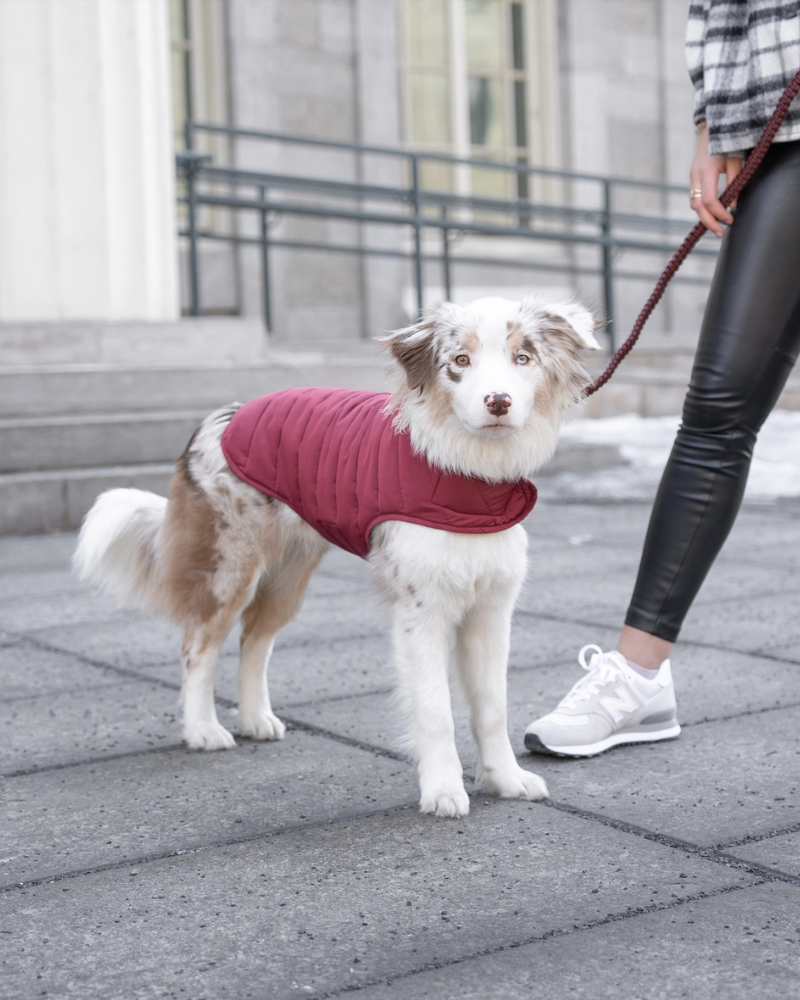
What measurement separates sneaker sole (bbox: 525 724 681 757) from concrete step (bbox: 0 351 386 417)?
4.49 metres

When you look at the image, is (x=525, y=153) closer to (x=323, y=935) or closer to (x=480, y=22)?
(x=480, y=22)

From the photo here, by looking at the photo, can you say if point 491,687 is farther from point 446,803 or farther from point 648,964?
point 648,964

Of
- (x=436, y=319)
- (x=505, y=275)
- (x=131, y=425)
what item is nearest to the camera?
(x=436, y=319)

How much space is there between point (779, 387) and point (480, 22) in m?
11.1

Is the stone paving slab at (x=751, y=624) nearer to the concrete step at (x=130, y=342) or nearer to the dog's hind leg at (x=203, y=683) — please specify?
the dog's hind leg at (x=203, y=683)

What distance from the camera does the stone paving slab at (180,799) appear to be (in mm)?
2328

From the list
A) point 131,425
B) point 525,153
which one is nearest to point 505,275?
point 525,153

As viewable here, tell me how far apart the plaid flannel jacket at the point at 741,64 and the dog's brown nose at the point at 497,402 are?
97cm

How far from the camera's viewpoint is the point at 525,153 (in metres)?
13.4

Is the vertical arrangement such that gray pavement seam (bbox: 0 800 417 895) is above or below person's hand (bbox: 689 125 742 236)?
below

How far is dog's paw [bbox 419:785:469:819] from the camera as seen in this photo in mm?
2475

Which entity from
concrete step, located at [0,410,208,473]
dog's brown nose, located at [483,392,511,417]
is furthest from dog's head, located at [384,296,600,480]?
concrete step, located at [0,410,208,473]

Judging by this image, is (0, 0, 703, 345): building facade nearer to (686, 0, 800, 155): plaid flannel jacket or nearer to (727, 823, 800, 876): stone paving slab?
(686, 0, 800, 155): plaid flannel jacket

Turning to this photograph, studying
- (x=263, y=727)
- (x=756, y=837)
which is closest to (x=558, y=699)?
(x=263, y=727)
